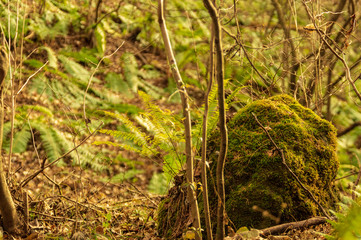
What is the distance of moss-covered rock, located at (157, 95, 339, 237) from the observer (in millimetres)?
2768

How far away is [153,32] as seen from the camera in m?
10.0

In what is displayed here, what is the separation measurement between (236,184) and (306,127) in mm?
885

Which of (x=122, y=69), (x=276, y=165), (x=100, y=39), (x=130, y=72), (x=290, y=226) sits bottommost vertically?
(x=290, y=226)

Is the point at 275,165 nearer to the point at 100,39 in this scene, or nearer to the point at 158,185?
the point at 158,185

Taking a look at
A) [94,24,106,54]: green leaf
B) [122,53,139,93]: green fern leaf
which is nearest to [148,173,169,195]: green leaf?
[122,53,139,93]: green fern leaf

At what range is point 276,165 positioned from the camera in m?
2.89

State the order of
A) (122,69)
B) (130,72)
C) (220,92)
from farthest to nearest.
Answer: (122,69) → (130,72) → (220,92)

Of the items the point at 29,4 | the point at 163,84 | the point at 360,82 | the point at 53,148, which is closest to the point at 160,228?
the point at 53,148

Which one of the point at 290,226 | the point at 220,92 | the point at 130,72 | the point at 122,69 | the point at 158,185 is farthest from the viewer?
the point at 122,69

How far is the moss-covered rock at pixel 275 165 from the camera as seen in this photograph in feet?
9.08

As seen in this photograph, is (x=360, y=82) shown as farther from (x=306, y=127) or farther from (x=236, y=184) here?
(x=236, y=184)

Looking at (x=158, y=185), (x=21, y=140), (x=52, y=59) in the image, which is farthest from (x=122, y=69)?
(x=158, y=185)

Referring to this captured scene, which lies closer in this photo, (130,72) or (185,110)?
(185,110)

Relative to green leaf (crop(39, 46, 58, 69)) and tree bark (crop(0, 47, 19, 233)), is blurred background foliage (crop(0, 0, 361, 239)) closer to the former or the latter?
green leaf (crop(39, 46, 58, 69))
